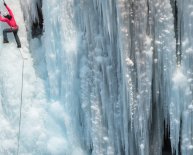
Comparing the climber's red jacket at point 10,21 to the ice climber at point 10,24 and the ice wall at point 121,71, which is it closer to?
the ice climber at point 10,24

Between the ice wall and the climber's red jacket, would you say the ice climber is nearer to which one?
the climber's red jacket

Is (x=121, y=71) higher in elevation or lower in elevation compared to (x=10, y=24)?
lower

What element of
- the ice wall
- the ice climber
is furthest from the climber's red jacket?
the ice wall

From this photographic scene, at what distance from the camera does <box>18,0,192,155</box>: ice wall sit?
386 centimetres

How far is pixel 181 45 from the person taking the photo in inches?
154

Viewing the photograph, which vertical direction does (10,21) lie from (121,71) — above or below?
above

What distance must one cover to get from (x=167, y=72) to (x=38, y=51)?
1635 millimetres

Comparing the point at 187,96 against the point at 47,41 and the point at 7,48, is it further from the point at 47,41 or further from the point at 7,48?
the point at 7,48

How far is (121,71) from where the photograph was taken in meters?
4.04

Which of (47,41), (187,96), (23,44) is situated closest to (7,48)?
(23,44)

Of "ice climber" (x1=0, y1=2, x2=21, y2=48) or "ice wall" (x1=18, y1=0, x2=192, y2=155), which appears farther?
"ice climber" (x1=0, y1=2, x2=21, y2=48)

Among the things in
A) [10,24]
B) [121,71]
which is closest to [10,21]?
[10,24]

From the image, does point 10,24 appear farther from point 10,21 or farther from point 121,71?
point 121,71

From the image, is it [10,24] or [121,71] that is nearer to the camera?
[121,71]
